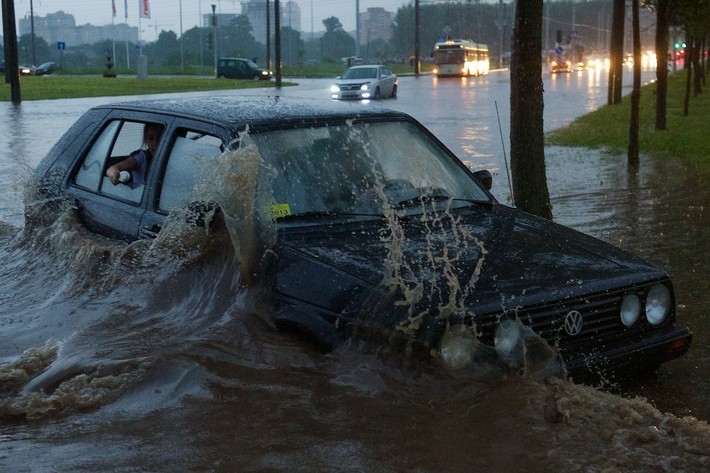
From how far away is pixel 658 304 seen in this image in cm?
499

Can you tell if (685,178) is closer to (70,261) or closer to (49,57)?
(70,261)

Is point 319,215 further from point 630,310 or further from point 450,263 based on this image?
point 630,310

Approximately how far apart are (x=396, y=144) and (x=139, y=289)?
1598 millimetres

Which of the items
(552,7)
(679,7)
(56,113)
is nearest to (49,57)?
(552,7)

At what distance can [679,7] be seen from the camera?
63.6ft

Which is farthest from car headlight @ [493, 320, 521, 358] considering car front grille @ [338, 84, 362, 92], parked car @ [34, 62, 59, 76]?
parked car @ [34, 62, 59, 76]

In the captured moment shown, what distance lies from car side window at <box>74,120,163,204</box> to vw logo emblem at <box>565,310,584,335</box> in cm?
267

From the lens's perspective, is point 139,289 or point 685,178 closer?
point 139,289

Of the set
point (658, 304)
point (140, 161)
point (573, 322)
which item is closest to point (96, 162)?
point (140, 161)

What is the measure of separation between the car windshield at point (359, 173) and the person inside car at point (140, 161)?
89cm

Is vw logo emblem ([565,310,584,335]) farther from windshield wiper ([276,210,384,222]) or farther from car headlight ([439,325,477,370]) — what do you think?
windshield wiper ([276,210,384,222])

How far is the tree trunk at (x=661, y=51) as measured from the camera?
61.5ft

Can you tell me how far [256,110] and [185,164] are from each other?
1.56ft

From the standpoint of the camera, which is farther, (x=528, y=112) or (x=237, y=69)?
(x=237, y=69)
